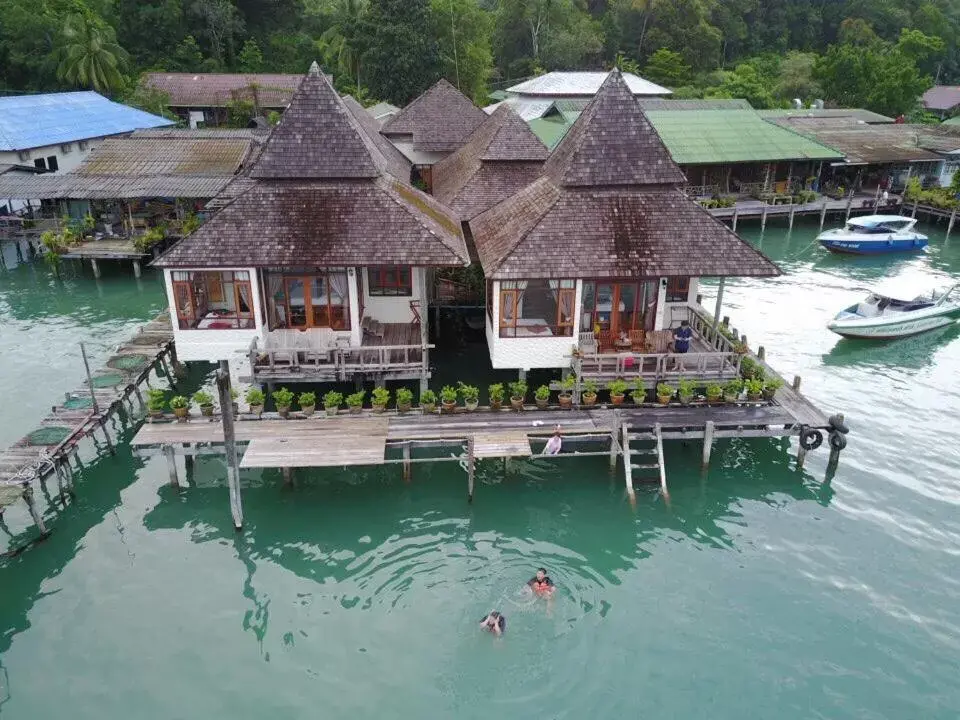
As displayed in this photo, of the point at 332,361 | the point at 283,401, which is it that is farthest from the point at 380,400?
the point at 283,401

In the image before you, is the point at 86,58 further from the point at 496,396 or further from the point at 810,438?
the point at 810,438

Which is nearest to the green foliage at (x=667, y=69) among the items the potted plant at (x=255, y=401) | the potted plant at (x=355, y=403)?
the potted plant at (x=355, y=403)

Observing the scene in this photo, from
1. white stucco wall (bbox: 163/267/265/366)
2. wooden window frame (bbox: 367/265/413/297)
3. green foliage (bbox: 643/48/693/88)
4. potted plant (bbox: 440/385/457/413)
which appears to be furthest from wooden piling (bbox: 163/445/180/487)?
green foliage (bbox: 643/48/693/88)

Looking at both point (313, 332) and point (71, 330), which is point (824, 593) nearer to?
point (313, 332)

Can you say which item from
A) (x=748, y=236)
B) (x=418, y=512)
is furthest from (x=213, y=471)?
(x=748, y=236)

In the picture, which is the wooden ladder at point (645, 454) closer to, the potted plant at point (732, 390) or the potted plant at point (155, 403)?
the potted plant at point (732, 390)

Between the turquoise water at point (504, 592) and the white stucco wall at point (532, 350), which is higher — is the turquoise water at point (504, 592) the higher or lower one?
the lower one
